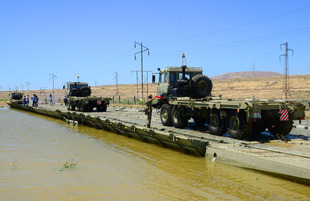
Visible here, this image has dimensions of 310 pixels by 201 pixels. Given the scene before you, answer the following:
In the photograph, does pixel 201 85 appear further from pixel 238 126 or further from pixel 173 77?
pixel 238 126

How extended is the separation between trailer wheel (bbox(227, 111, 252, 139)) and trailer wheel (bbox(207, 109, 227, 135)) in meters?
0.45

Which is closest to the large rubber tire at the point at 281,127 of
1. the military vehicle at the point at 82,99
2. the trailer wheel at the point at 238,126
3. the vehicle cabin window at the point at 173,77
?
the trailer wheel at the point at 238,126

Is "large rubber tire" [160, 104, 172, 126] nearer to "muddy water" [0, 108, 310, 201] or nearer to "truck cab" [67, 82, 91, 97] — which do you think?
"muddy water" [0, 108, 310, 201]

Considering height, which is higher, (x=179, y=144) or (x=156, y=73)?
(x=156, y=73)

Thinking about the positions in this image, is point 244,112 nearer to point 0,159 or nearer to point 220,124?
point 220,124

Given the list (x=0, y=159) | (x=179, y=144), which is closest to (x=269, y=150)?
(x=179, y=144)

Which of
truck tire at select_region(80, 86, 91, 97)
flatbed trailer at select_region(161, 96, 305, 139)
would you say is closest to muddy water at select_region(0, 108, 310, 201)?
flatbed trailer at select_region(161, 96, 305, 139)

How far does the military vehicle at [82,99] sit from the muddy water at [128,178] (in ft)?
49.2

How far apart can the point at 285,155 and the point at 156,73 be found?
407 inches

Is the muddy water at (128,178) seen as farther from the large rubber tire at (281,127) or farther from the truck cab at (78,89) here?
the truck cab at (78,89)

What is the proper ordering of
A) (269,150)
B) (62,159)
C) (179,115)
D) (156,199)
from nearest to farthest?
(156,199) < (269,150) < (62,159) < (179,115)

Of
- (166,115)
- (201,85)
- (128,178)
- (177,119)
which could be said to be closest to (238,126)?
(177,119)

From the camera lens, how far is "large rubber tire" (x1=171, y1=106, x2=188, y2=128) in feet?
48.0

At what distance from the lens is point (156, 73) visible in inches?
690
